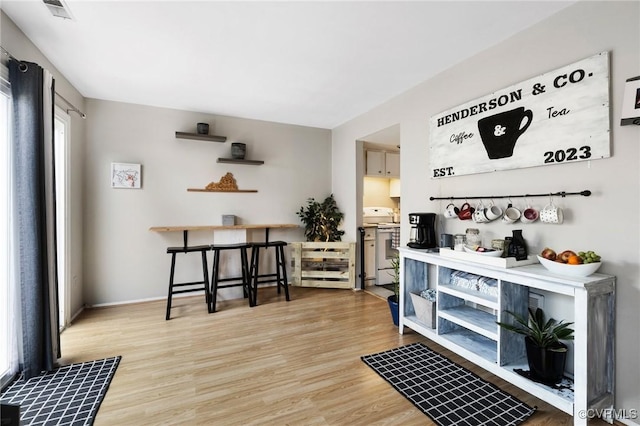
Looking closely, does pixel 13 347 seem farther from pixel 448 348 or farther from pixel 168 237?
pixel 448 348

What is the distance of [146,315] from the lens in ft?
10.5

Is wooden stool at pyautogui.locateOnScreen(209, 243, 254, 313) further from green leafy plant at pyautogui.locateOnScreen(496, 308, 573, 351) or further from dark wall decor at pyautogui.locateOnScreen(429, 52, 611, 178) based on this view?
green leafy plant at pyautogui.locateOnScreen(496, 308, 573, 351)

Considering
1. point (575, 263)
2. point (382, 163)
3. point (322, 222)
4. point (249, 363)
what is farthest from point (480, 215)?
point (382, 163)

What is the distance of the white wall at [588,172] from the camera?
5.17 ft

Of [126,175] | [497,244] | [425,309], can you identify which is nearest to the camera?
[497,244]

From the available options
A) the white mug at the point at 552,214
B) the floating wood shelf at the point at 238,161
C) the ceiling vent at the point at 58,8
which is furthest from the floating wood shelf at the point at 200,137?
the white mug at the point at 552,214

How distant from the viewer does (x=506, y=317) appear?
192 centimetres

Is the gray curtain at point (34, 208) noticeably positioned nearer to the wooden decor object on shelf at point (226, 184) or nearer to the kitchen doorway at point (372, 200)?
the wooden decor object on shelf at point (226, 184)

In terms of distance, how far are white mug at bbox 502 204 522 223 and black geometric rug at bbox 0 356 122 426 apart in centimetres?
290

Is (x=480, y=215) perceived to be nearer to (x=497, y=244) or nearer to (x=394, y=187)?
(x=497, y=244)

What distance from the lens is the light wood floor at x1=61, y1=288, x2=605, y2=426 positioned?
5.46ft

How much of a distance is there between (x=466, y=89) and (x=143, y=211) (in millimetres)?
3779

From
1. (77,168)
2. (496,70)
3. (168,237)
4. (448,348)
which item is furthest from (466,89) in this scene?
(77,168)

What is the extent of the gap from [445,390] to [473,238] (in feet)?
3.71
